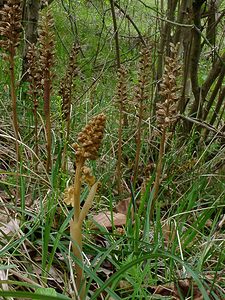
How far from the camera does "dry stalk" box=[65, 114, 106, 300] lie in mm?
1526

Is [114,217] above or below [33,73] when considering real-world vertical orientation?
below

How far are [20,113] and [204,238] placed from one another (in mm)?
1896

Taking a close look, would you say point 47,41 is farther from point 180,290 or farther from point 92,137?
point 180,290

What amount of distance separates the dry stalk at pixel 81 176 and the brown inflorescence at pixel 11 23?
737 millimetres

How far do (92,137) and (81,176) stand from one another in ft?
0.44

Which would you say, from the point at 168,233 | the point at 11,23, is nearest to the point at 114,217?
the point at 168,233

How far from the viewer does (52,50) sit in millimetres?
2158

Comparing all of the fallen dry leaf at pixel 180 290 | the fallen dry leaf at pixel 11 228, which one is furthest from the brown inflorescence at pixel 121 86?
the fallen dry leaf at pixel 180 290

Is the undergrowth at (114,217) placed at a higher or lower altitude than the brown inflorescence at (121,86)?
lower

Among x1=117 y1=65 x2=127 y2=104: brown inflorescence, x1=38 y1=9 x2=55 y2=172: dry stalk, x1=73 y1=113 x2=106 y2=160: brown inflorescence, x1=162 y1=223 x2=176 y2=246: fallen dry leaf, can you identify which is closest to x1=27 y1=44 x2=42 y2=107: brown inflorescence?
x1=38 y1=9 x2=55 y2=172: dry stalk

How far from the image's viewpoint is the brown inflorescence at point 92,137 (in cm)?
152

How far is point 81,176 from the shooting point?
5.24 feet

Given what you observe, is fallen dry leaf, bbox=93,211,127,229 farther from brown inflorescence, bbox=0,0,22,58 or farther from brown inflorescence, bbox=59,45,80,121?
brown inflorescence, bbox=0,0,22,58

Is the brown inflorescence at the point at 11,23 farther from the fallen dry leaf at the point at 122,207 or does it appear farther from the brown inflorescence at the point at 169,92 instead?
the fallen dry leaf at the point at 122,207
